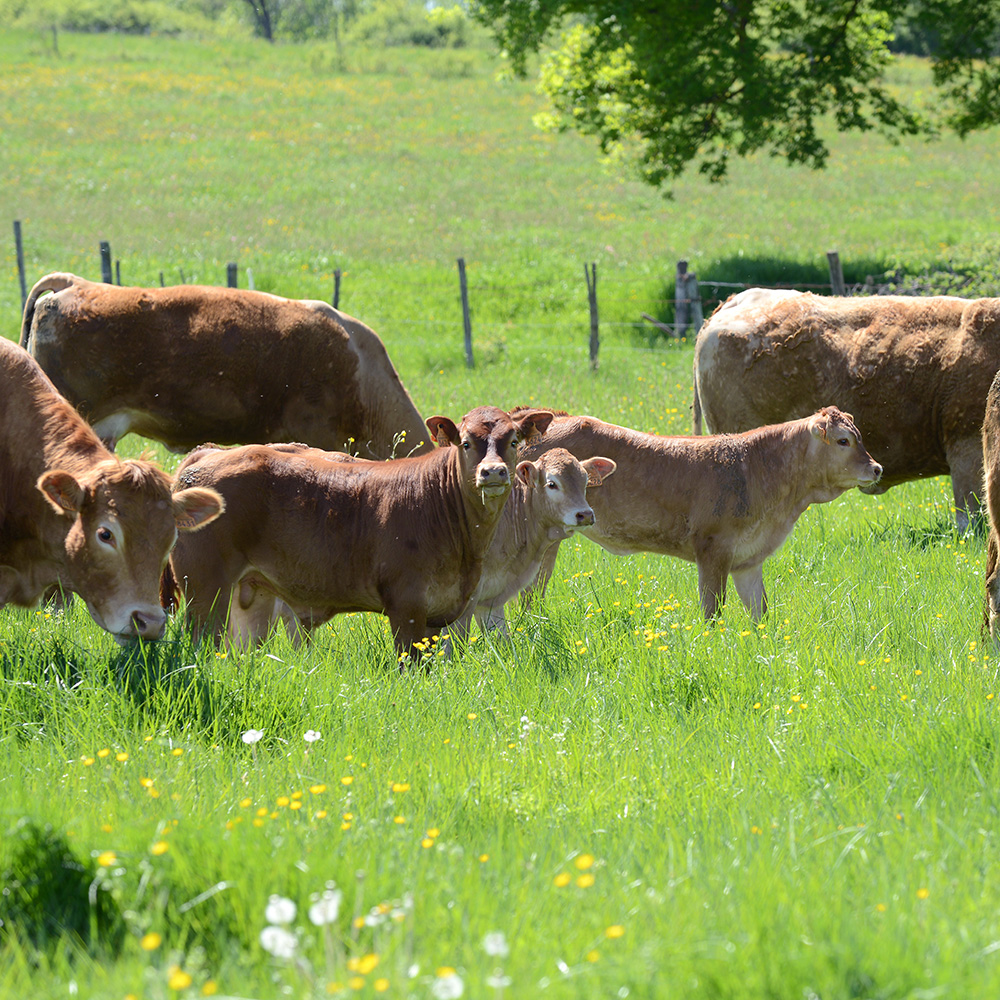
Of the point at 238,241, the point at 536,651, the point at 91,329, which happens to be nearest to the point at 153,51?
the point at 238,241

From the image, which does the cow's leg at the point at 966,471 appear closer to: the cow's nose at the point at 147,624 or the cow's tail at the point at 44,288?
the cow's nose at the point at 147,624

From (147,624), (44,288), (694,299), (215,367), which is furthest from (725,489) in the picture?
(694,299)

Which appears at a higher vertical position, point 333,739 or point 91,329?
point 91,329

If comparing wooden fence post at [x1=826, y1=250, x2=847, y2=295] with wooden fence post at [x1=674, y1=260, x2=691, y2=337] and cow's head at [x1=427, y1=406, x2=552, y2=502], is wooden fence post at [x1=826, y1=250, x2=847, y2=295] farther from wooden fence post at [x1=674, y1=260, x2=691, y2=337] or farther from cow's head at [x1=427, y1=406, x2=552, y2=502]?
cow's head at [x1=427, y1=406, x2=552, y2=502]

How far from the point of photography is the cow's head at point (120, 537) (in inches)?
202

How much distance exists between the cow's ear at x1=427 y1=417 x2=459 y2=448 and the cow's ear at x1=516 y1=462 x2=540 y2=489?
59 cm

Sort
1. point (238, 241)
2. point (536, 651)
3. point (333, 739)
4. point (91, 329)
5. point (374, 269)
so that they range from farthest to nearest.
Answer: point (238, 241) < point (374, 269) < point (91, 329) < point (536, 651) < point (333, 739)

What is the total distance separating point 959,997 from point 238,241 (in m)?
29.8

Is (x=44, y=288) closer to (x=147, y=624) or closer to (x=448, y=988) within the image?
(x=147, y=624)

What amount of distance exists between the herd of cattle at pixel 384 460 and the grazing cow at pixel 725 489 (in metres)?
0.01

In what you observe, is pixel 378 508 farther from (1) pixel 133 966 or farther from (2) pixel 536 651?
(1) pixel 133 966

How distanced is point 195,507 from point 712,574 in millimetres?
3204

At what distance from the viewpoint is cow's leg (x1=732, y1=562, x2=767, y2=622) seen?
694cm

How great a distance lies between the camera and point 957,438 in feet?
29.3
